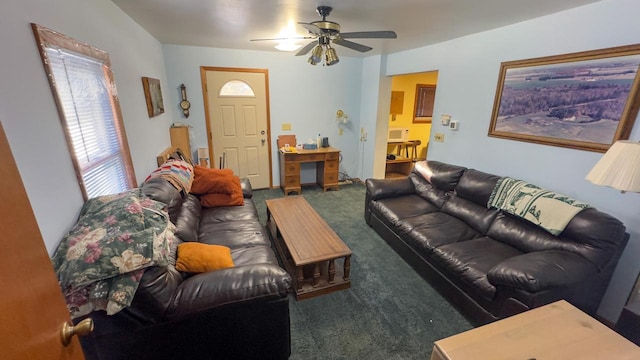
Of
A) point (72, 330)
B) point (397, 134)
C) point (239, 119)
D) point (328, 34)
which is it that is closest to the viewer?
point (72, 330)

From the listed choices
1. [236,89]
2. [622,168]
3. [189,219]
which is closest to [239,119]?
[236,89]

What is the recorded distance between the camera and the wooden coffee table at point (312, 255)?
2.10 meters

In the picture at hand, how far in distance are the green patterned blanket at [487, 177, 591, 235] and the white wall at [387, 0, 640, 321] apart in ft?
0.61

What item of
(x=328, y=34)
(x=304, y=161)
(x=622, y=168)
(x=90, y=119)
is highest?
(x=328, y=34)

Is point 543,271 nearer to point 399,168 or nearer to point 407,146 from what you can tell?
point 399,168

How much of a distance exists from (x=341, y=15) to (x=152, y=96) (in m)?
2.19

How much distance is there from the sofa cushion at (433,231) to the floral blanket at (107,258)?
1998 millimetres

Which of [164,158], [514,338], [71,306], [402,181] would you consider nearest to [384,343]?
[514,338]

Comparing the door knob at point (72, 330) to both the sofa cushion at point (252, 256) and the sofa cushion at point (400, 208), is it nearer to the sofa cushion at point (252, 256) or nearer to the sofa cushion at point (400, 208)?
the sofa cushion at point (252, 256)

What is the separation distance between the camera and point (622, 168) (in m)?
1.47

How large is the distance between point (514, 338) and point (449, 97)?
300cm

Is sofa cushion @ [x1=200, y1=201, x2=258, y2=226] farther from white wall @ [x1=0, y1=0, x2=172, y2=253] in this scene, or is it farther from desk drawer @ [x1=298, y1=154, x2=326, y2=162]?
desk drawer @ [x1=298, y1=154, x2=326, y2=162]

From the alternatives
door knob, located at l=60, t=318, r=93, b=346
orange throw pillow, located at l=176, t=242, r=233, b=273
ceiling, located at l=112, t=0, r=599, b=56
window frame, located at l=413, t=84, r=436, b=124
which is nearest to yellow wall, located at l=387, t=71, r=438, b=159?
window frame, located at l=413, t=84, r=436, b=124

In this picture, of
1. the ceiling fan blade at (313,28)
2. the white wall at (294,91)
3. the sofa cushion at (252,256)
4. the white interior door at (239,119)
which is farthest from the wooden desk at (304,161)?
the sofa cushion at (252,256)
